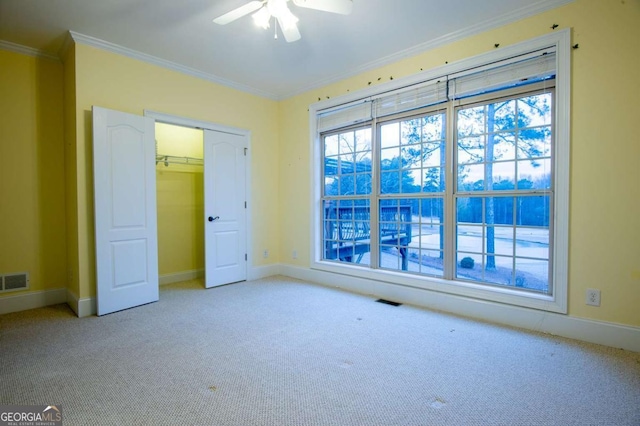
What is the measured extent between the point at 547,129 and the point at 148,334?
3.95 meters

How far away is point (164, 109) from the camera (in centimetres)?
361

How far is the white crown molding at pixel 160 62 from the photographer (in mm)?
3022

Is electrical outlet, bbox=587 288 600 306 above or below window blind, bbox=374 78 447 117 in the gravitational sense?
below

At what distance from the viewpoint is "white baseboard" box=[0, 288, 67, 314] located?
3122 mm

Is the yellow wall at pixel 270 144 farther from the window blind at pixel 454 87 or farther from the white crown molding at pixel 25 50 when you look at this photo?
the window blind at pixel 454 87

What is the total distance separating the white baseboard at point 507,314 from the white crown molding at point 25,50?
4207 millimetres

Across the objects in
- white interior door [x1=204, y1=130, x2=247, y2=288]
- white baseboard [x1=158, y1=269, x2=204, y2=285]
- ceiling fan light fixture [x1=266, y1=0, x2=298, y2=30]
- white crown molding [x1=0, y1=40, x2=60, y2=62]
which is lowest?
white baseboard [x1=158, y1=269, x2=204, y2=285]

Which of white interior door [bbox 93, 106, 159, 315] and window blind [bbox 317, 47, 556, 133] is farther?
white interior door [bbox 93, 106, 159, 315]

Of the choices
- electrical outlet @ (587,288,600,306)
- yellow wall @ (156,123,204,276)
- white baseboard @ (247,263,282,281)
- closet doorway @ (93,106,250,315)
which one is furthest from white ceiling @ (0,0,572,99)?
white baseboard @ (247,263,282,281)

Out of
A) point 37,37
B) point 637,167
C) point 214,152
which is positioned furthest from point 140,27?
point 637,167

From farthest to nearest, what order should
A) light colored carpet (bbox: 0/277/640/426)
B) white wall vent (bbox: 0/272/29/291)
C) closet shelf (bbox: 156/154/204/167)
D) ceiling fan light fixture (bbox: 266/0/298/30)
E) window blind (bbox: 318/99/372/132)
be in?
closet shelf (bbox: 156/154/204/167), window blind (bbox: 318/99/372/132), white wall vent (bbox: 0/272/29/291), ceiling fan light fixture (bbox: 266/0/298/30), light colored carpet (bbox: 0/277/640/426)

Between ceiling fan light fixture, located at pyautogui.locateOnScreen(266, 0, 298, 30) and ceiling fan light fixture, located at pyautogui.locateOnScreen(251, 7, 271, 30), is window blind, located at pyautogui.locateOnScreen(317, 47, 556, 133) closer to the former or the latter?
ceiling fan light fixture, located at pyautogui.locateOnScreen(266, 0, 298, 30)

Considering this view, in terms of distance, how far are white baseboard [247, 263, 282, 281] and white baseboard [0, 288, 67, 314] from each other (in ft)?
7.13

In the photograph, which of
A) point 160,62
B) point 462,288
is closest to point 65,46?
point 160,62
